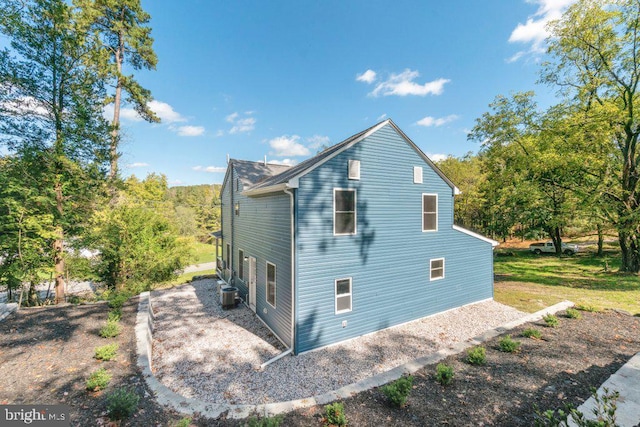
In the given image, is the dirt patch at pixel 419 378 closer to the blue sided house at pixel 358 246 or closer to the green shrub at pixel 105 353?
the green shrub at pixel 105 353

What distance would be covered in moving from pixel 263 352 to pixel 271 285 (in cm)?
195

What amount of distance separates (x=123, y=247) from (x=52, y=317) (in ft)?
19.0

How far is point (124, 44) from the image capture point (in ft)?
44.7

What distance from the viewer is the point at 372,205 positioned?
7.83 m

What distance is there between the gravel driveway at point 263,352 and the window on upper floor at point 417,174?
16.4 ft

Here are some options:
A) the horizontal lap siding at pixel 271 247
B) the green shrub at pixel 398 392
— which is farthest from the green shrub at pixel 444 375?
the horizontal lap siding at pixel 271 247

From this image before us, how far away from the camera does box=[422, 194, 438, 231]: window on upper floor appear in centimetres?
911

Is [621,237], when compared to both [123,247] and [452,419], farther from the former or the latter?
[123,247]

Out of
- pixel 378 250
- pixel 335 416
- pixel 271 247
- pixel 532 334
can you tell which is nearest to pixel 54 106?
pixel 271 247

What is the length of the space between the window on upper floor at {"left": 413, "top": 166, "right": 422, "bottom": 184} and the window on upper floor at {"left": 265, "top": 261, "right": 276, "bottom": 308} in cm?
570

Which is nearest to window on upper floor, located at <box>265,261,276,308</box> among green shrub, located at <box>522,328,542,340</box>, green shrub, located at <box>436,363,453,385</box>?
green shrub, located at <box>436,363,453,385</box>

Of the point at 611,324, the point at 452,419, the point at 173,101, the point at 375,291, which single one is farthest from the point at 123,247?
the point at 611,324

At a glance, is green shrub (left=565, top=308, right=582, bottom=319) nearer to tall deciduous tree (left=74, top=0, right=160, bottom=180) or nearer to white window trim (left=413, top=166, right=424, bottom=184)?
white window trim (left=413, top=166, right=424, bottom=184)

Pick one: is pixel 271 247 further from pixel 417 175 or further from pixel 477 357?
pixel 477 357
